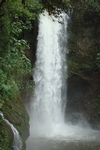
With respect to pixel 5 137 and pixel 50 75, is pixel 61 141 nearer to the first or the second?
pixel 5 137

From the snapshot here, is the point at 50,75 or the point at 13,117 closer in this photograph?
the point at 13,117

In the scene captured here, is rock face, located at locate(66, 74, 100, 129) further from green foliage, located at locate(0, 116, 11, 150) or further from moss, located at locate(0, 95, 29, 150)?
green foliage, located at locate(0, 116, 11, 150)

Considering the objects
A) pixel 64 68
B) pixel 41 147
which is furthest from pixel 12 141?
pixel 64 68

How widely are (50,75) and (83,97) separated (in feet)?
7.98

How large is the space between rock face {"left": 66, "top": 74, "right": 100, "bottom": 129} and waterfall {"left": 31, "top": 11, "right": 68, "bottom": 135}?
0.45m

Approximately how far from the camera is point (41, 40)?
1434 cm

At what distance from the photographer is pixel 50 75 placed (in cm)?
1399

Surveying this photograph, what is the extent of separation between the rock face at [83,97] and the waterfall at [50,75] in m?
0.45

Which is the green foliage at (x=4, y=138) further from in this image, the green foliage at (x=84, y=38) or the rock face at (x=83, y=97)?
the green foliage at (x=84, y=38)

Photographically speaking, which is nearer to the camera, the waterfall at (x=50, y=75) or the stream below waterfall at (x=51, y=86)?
the stream below waterfall at (x=51, y=86)

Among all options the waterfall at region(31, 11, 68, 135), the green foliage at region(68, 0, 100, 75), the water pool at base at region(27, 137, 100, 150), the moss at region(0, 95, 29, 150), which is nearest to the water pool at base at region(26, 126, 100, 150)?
the water pool at base at region(27, 137, 100, 150)

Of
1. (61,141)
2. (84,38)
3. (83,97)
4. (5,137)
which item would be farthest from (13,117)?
(84,38)

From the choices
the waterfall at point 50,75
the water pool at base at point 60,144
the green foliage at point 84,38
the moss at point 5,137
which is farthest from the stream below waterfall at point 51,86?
the moss at point 5,137

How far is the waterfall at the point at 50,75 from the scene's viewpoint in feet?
43.9
